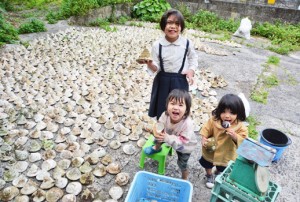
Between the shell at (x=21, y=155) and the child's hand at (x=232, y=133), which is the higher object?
the child's hand at (x=232, y=133)

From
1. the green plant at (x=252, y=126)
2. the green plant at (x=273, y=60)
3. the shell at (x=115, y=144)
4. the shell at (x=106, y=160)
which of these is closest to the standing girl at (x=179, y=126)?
the shell at (x=106, y=160)

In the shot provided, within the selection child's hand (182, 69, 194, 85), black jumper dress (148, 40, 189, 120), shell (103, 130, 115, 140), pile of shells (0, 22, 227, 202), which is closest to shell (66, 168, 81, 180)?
pile of shells (0, 22, 227, 202)

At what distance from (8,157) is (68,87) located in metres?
1.65

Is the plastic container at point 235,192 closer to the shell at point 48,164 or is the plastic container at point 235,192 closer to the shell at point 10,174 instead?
the shell at point 48,164

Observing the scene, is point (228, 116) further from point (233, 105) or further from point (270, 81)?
point (270, 81)

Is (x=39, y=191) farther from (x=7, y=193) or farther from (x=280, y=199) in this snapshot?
(x=280, y=199)

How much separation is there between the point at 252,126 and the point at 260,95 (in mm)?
1193

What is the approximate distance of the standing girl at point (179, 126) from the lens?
194 cm

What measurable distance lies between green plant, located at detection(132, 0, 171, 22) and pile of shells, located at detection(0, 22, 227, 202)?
5175 mm

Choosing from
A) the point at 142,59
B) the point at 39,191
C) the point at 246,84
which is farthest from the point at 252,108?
the point at 39,191

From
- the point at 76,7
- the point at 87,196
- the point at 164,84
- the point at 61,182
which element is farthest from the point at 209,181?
the point at 76,7

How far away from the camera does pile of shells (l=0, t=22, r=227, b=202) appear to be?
2.21 meters

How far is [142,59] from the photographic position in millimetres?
2174

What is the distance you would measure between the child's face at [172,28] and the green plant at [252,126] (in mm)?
1695
